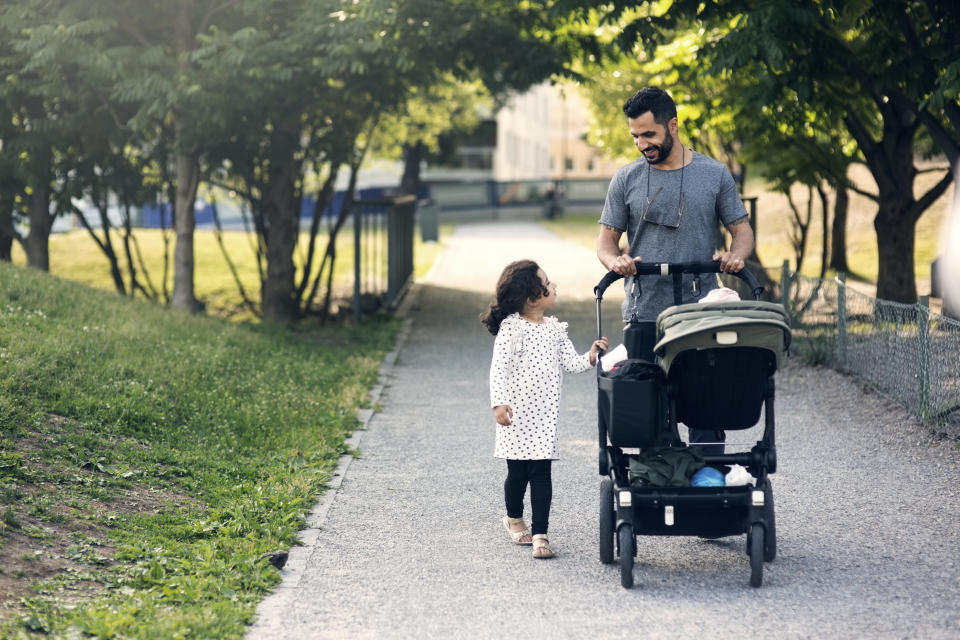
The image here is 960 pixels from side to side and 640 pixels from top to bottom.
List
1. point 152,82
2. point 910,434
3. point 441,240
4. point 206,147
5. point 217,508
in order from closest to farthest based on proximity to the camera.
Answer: point 217,508, point 910,434, point 152,82, point 206,147, point 441,240

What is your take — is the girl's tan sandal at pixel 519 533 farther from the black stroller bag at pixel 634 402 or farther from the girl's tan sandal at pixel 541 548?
the black stroller bag at pixel 634 402

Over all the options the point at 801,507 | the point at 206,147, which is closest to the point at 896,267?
the point at 206,147

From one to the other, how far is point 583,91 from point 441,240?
14.2 m

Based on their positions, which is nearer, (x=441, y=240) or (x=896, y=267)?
(x=896, y=267)

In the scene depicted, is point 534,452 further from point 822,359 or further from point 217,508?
point 822,359

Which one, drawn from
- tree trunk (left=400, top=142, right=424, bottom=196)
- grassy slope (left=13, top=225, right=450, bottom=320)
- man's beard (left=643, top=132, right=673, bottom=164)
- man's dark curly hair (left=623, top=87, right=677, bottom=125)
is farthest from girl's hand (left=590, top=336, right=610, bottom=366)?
tree trunk (left=400, top=142, right=424, bottom=196)

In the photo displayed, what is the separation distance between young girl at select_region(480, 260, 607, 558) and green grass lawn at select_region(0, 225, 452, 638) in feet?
3.93

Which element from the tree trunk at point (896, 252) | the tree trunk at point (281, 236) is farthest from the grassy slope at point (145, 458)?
the tree trunk at point (896, 252)

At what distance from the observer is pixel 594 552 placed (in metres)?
5.52

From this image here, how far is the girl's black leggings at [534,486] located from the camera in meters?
5.43

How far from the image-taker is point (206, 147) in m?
14.1

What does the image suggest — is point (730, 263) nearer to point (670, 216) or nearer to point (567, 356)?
point (670, 216)

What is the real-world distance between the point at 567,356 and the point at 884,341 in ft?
15.3

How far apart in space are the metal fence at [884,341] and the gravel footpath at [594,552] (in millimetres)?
225
